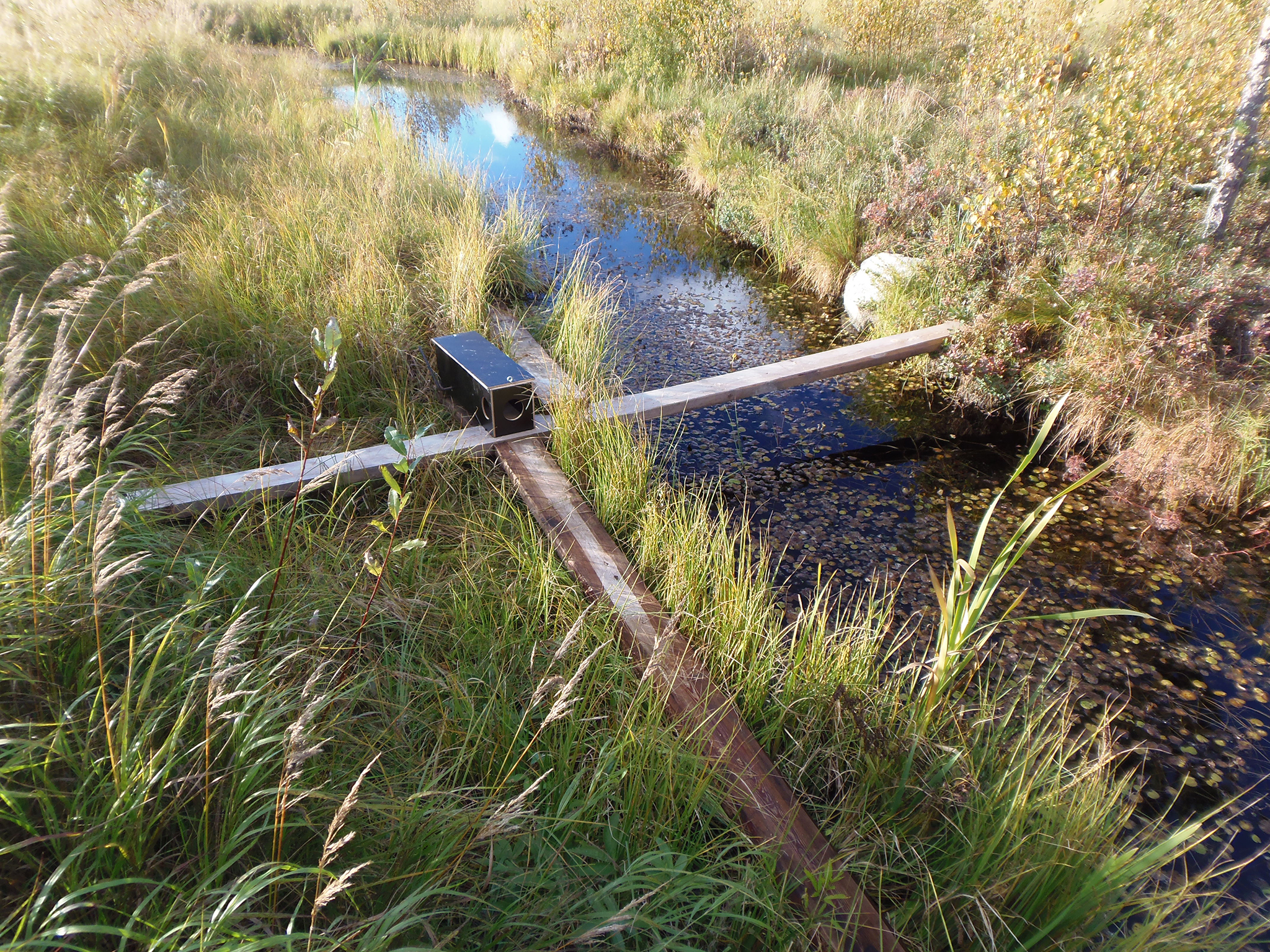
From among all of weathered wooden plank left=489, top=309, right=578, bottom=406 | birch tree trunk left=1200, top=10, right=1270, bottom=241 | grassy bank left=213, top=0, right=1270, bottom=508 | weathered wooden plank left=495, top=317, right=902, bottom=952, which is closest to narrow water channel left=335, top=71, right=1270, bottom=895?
grassy bank left=213, top=0, right=1270, bottom=508

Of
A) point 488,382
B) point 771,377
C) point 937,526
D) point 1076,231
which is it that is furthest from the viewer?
point 1076,231

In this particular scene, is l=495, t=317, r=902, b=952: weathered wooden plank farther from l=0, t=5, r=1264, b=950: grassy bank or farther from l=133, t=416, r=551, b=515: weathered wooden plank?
l=133, t=416, r=551, b=515: weathered wooden plank

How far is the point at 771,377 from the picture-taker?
3.60m

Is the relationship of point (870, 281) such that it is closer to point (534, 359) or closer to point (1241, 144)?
point (1241, 144)

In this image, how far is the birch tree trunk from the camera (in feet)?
11.8

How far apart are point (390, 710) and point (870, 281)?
415cm

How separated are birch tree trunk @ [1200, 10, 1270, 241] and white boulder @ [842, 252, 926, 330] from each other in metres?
1.48

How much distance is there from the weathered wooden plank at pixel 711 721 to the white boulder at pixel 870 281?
9.34 ft

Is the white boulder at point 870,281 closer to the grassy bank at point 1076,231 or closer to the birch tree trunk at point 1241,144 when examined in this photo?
the grassy bank at point 1076,231

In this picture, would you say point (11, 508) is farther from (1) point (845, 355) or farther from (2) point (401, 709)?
(1) point (845, 355)

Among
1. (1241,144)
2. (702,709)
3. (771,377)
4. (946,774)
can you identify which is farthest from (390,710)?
(1241,144)

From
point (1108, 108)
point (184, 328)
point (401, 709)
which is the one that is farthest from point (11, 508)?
point (1108, 108)

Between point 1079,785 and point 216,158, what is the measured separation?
6.09 metres

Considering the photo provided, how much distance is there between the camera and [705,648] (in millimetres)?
2152
